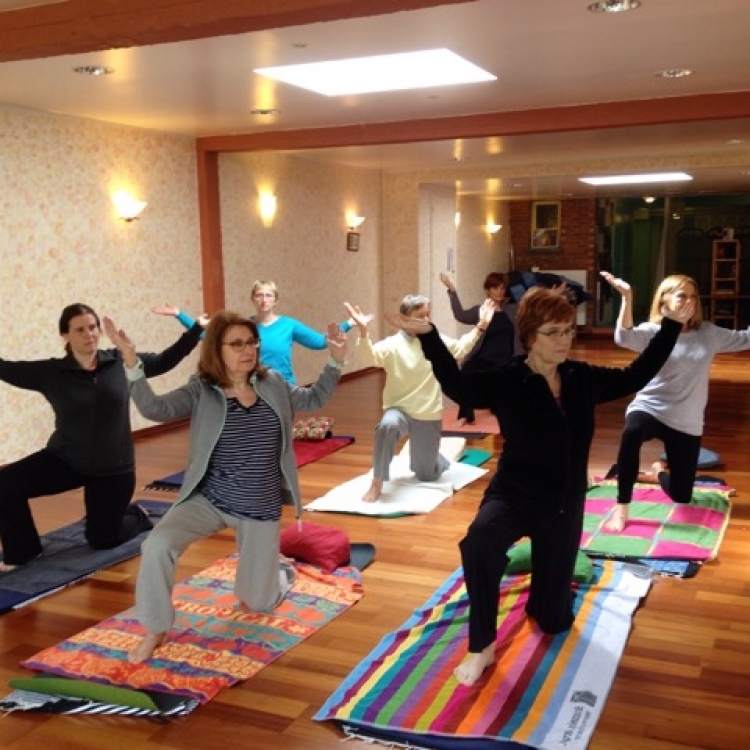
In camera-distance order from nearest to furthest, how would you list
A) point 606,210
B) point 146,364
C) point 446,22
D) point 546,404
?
point 546,404
point 446,22
point 146,364
point 606,210

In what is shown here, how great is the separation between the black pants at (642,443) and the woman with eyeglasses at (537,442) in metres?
1.28

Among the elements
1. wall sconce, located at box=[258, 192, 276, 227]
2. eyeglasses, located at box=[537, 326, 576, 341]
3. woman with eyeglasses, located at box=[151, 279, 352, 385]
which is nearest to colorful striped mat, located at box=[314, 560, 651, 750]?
eyeglasses, located at box=[537, 326, 576, 341]

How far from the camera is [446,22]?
3562 mm

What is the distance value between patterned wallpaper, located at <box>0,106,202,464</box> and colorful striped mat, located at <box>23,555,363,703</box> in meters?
2.70

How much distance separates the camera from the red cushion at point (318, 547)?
3.64m

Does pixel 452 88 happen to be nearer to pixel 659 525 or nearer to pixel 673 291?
pixel 673 291

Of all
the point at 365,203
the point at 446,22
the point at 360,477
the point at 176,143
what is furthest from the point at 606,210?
the point at 446,22

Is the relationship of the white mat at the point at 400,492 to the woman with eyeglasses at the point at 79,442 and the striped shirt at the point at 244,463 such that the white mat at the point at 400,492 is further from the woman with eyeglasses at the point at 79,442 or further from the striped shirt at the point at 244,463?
the striped shirt at the point at 244,463

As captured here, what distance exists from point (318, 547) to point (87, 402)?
3.88 feet

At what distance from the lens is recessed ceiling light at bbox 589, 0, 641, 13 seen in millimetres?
3340

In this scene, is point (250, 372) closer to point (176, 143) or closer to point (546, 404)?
point (546, 404)

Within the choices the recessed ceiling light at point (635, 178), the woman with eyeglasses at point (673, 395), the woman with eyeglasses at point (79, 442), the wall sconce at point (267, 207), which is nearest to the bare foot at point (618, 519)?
the woman with eyeglasses at point (673, 395)

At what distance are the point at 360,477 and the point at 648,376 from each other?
2578 millimetres

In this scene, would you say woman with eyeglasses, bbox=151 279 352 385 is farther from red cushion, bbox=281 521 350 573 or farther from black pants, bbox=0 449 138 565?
red cushion, bbox=281 521 350 573
